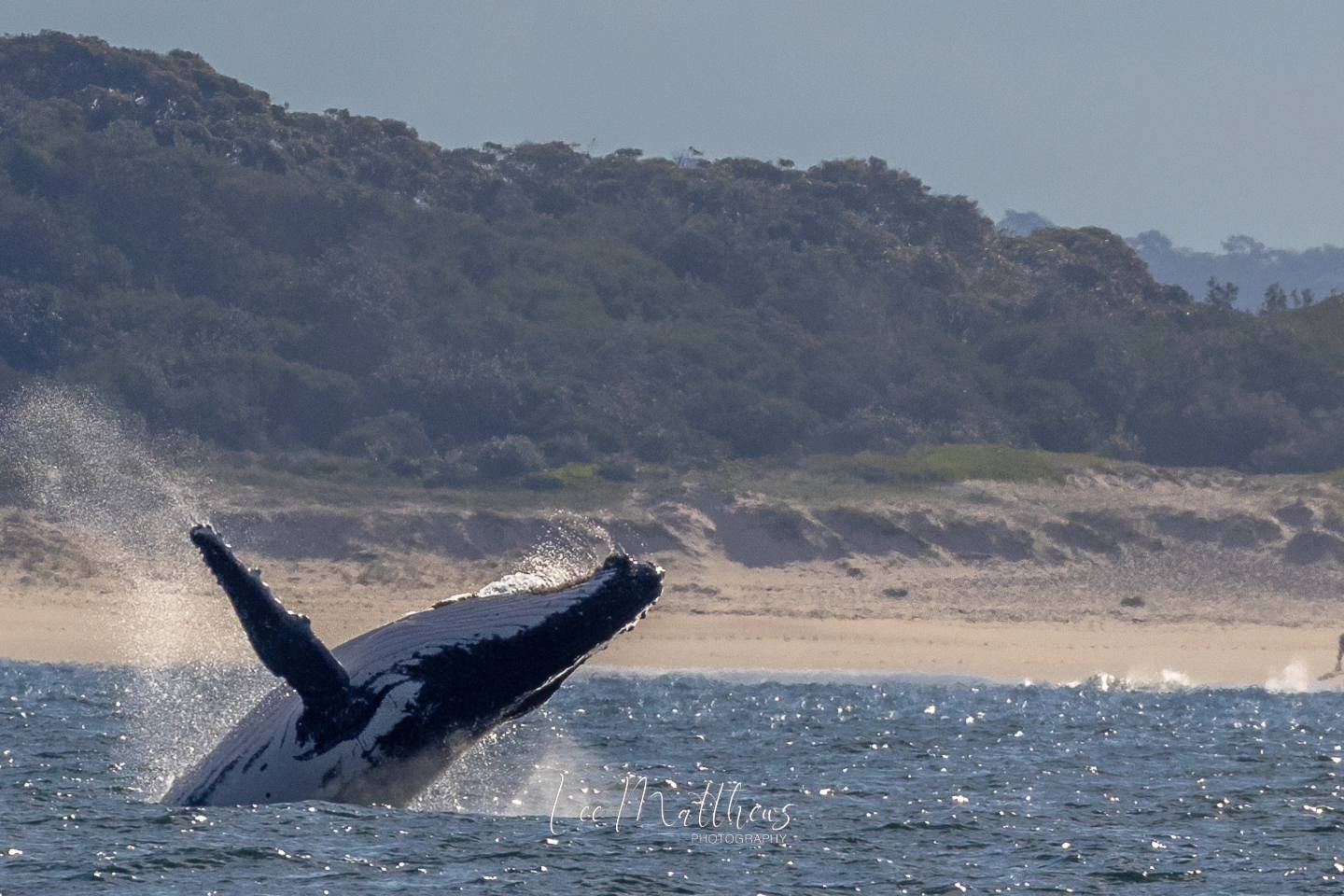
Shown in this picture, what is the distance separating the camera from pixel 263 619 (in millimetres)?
10289

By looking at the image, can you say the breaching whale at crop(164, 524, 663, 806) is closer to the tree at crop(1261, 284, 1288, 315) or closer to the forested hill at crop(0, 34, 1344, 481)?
the forested hill at crop(0, 34, 1344, 481)

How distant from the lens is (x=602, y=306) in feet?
173

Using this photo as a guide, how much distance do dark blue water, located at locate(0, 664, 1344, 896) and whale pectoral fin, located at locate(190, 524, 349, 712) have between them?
1.39m

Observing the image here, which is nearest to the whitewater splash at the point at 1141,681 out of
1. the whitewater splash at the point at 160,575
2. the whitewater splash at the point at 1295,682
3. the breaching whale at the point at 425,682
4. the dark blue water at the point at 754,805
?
the whitewater splash at the point at 1295,682

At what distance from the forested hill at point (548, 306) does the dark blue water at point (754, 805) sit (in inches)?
694

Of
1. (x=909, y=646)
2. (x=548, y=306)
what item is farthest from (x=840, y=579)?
(x=548, y=306)

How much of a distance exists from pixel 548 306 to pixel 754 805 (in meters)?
36.8

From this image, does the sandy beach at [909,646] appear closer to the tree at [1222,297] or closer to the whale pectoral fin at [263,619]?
the whale pectoral fin at [263,619]

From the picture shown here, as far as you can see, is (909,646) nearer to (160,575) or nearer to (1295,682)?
(1295,682)

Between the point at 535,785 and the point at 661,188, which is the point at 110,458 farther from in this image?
the point at 661,188

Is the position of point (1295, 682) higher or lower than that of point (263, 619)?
lower

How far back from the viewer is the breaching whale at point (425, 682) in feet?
35.3

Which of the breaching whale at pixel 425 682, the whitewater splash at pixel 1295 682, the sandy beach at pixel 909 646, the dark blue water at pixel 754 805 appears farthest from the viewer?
the sandy beach at pixel 909 646

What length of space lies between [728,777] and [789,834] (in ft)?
11.1
